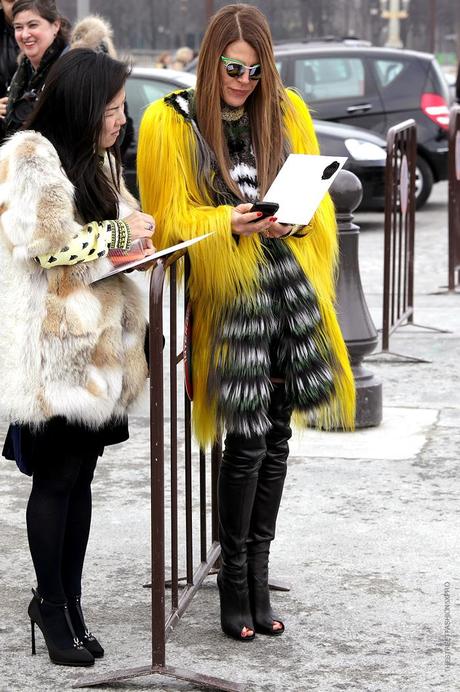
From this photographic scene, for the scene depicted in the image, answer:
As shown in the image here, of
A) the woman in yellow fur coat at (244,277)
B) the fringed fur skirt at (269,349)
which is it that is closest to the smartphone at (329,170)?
the woman in yellow fur coat at (244,277)

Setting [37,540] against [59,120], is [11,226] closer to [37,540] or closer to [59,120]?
[59,120]

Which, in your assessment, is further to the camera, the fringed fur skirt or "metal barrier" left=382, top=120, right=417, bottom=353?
"metal barrier" left=382, top=120, right=417, bottom=353

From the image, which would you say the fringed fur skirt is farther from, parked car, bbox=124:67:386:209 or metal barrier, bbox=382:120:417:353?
parked car, bbox=124:67:386:209

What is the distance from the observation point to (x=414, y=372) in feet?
23.1

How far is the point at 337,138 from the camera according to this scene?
12.9 m

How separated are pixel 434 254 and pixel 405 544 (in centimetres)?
732

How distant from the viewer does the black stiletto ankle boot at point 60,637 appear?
11.6 ft

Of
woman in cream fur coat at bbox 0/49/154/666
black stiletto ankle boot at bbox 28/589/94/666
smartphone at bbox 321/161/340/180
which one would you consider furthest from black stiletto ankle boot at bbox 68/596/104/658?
smartphone at bbox 321/161/340/180

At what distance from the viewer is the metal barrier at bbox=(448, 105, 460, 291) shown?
893cm

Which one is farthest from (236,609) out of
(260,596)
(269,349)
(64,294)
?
(64,294)

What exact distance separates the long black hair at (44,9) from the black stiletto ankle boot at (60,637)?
3.31m

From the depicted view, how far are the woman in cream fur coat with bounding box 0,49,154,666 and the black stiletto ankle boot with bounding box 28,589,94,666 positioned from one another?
11 cm

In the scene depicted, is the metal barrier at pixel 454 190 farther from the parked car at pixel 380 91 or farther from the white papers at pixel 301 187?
the white papers at pixel 301 187

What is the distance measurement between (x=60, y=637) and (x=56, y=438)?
57 cm
